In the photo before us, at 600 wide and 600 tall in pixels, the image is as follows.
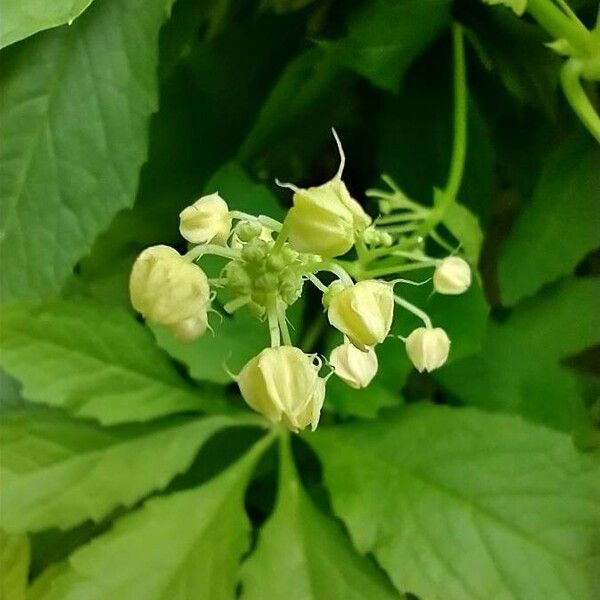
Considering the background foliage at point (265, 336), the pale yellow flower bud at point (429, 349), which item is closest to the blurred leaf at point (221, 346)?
the background foliage at point (265, 336)

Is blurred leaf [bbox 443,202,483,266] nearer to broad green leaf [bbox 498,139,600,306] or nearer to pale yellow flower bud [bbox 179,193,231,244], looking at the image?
broad green leaf [bbox 498,139,600,306]

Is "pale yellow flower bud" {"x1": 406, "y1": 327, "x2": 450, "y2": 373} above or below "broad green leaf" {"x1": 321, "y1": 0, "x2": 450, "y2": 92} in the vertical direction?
below

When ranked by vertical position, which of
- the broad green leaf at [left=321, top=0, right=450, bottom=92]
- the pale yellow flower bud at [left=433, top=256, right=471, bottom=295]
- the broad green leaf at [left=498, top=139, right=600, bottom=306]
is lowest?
the broad green leaf at [left=498, top=139, right=600, bottom=306]

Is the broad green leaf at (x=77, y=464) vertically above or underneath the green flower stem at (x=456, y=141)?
underneath

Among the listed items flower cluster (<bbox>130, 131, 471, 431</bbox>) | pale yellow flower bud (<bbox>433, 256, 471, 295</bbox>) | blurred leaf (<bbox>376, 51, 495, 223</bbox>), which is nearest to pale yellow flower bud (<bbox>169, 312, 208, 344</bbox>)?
flower cluster (<bbox>130, 131, 471, 431</bbox>)

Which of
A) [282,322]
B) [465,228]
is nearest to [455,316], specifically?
[465,228]

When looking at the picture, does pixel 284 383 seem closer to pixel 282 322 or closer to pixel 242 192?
pixel 282 322

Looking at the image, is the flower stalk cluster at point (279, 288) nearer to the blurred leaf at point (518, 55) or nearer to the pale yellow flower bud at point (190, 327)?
the pale yellow flower bud at point (190, 327)

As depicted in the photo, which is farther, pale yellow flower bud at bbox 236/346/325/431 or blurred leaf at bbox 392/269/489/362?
blurred leaf at bbox 392/269/489/362
